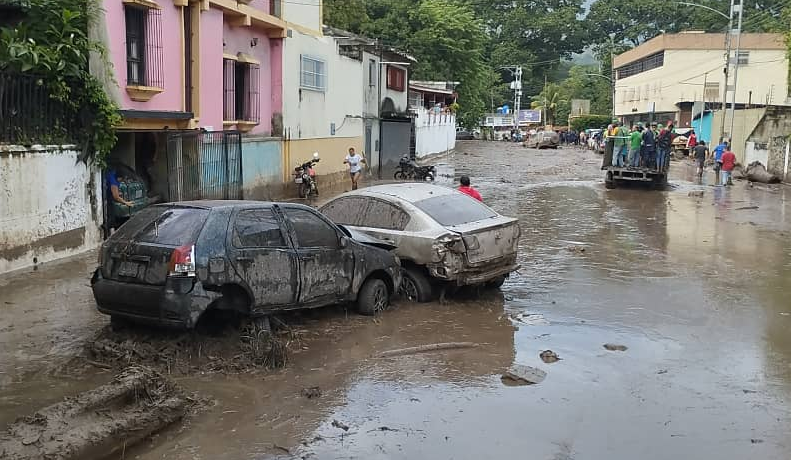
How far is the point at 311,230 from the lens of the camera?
8.44 metres

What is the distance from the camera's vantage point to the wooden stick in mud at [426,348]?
7854 millimetres

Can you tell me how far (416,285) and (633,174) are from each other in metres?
18.7

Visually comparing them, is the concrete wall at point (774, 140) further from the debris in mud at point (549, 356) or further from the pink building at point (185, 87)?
the debris in mud at point (549, 356)

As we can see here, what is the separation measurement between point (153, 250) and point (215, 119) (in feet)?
36.8

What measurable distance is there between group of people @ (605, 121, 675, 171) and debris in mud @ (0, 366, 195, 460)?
22.7m

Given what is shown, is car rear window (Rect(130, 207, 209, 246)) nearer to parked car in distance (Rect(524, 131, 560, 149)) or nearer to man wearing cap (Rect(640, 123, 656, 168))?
man wearing cap (Rect(640, 123, 656, 168))

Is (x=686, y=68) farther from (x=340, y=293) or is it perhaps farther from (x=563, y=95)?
(x=340, y=293)

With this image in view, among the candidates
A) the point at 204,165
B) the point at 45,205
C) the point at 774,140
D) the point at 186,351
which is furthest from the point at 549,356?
the point at 774,140

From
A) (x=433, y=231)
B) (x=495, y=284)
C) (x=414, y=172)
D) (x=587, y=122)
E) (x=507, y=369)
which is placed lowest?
(x=507, y=369)

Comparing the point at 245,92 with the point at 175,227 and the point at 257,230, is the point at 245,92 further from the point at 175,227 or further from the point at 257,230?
the point at 175,227

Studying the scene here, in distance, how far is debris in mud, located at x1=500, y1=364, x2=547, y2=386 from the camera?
7.11 metres

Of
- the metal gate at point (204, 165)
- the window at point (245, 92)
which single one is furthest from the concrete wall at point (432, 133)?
the metal gate at point (204, 165)

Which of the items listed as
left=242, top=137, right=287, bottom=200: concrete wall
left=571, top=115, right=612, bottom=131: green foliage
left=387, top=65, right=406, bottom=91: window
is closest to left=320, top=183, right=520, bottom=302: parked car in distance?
left=242, top=137, right=287, bottom=200: concrete wall

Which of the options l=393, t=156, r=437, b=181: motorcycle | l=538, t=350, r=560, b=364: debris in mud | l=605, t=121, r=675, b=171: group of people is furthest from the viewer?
l=393, t=156, r=437, b=181: motorcycle
